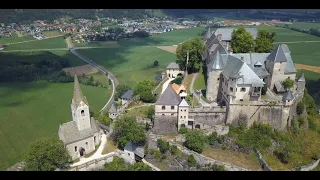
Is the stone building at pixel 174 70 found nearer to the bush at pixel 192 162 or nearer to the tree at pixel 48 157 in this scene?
the bush at pixel 192 162

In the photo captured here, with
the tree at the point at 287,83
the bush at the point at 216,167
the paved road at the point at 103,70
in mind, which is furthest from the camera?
the paved road at the point at 103,70

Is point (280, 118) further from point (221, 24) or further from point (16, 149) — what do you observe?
point (221, 24)

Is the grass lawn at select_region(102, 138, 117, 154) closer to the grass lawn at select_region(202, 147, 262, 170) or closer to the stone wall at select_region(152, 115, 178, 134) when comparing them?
the stone wall at select_region(152, 115, 178, 134)

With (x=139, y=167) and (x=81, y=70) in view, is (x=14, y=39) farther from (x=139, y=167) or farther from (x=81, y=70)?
(x=139, y=167)

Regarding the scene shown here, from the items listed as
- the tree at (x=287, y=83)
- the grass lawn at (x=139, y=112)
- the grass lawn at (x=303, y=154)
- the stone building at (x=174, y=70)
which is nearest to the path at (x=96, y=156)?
the grass lawn at (x=139, y=112)

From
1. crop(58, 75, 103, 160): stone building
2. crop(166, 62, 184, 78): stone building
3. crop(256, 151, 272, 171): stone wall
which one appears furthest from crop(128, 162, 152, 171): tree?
crop(166, 62, 184, 78): stone building

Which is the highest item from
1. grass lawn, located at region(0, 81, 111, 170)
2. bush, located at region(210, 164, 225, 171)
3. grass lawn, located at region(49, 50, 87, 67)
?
bush, located at region(210, 164, 225, 171)
